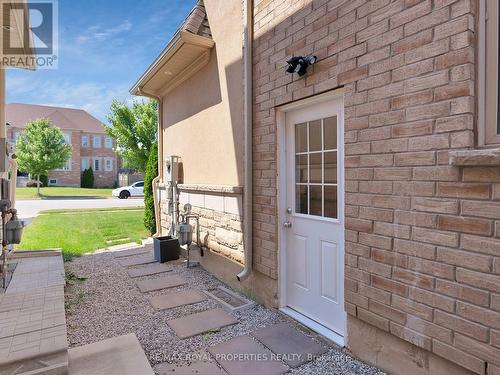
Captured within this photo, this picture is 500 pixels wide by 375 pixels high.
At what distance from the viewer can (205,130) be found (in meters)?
5.23

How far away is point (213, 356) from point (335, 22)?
308 cm

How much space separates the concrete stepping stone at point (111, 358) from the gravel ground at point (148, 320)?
128mm

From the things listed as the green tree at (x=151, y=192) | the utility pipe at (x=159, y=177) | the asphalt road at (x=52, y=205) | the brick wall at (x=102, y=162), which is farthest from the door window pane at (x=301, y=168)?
the brick wall at (x=102, y=162)

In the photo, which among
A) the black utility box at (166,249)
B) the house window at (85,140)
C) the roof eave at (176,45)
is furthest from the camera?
the house window at (85,140)

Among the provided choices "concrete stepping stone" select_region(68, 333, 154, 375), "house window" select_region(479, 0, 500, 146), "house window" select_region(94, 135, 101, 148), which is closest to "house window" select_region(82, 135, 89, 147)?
"house window" select_region(94, 135, 101, 148)

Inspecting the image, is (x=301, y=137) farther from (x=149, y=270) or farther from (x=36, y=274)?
(x=36, y=274)

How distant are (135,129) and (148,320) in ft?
51.7

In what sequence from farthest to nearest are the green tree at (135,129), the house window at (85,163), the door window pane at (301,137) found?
the house window at (85,163), the green tree at (135,129), the door window pane at (301,137)

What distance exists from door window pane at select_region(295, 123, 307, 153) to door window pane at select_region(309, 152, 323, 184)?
16 centimetres

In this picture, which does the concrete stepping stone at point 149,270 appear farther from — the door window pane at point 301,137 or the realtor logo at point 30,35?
the realtor logo at point 30,35

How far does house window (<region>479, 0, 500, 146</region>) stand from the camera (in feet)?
6.01

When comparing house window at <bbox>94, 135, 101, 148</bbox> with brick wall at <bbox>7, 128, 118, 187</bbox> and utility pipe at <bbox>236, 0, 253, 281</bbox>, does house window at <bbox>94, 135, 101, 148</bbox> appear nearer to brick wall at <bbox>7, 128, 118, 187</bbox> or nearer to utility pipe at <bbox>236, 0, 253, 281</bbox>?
brick wall at <bbox>7, 128, 118, 187</bbox>

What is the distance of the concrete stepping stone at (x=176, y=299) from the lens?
12.5 ft

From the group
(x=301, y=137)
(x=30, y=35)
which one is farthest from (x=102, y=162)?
(x=301, y=137)
